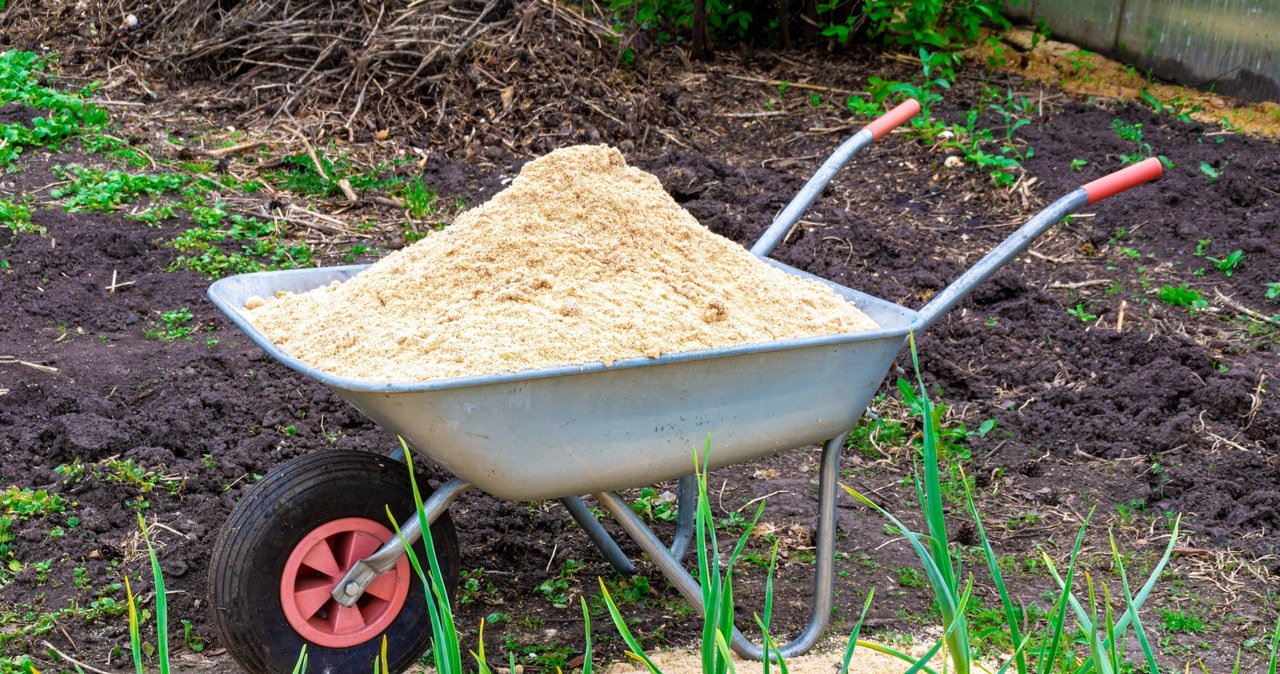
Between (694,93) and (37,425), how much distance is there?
395 centimetres

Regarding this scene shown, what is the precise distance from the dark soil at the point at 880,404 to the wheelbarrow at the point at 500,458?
15.3 inches

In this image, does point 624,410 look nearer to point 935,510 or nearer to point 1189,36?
point 935,510

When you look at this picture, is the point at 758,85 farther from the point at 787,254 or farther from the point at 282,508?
the point at 282,508

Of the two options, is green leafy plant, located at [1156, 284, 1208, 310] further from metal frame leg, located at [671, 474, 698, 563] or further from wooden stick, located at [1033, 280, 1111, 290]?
metal frame leg, located at [671, 474, 698, 563]

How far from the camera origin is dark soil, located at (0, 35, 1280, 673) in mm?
2631

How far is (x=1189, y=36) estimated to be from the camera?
216 inches

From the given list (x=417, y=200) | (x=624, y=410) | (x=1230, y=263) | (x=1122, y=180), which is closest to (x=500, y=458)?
(x=624, y=410)

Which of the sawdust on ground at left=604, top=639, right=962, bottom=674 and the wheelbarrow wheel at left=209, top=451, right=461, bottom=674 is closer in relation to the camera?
the wheelbarrow wheel at left=209, top=451, right=461, bottom=674

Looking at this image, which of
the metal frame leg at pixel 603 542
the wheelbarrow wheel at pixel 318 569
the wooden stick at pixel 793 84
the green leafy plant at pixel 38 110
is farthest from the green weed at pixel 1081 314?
the green leafy plant at pixel 38 110

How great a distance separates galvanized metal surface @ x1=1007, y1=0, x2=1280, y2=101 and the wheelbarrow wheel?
475cm

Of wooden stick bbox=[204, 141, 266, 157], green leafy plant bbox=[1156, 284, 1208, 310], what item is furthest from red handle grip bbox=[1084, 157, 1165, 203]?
wooden stick bbox=[204, 141, 266, 157]

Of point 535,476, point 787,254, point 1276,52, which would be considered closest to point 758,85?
point 787,254

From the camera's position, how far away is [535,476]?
1916mm

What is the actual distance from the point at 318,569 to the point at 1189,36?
514 cm
